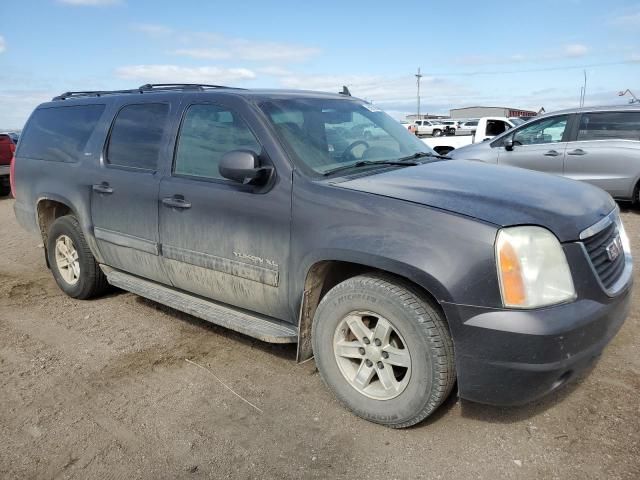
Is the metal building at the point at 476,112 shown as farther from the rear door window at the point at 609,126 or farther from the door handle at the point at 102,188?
the door handle at the point at 102,188

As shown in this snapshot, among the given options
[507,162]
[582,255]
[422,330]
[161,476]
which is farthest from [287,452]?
[507,162]

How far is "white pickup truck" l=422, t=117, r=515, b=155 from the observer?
1337 centimetres

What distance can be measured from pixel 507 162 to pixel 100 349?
7439mm

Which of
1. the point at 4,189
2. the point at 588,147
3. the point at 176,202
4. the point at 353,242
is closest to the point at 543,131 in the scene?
the point at 588,147

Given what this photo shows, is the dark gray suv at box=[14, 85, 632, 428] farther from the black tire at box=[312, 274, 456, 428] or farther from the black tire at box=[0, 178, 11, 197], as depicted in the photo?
the black tire at box=[0, 178, 11, 197]

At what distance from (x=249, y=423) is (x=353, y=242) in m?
1.19

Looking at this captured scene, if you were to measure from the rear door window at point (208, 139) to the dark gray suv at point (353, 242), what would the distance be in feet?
0.05

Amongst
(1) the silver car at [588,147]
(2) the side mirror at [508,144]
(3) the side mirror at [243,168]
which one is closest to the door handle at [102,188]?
(3) the side mirror at [243,168]

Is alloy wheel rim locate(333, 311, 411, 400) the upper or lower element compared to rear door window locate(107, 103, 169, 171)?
lower

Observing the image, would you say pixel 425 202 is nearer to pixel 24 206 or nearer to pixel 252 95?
pixel 252 95

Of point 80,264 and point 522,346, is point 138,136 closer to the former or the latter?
point 80,264

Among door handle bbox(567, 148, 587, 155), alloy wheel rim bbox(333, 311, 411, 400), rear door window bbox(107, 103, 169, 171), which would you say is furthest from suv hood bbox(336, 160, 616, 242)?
door handle bbox(567, 148, 587, 155)

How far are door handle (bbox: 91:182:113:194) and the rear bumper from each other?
9.83 ft

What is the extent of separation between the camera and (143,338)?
13.8 ft
